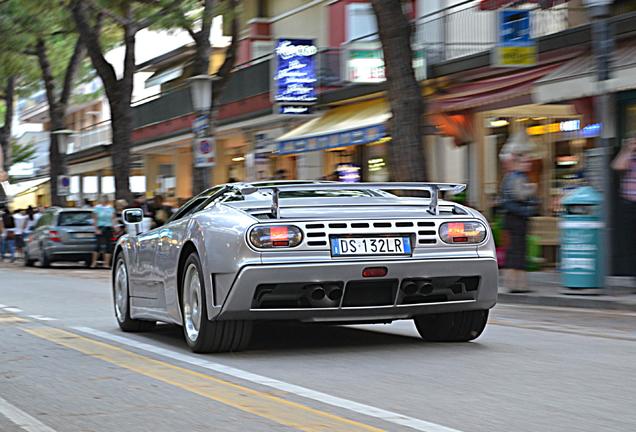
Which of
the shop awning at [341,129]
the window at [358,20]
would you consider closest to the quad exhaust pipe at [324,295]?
the shop awning at [341,129]

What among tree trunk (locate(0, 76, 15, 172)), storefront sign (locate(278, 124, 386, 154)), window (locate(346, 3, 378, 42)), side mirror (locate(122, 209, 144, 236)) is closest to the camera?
side mirror (locate(122, 209, 144, 236))

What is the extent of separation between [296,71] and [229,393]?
2328 centimetres

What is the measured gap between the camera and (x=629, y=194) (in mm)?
14406

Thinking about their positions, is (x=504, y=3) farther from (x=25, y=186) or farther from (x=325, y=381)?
(x=25, y=186)

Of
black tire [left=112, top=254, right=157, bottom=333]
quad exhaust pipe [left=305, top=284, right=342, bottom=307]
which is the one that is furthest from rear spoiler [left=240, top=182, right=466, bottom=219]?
black tire [left=112, top=254, right=157, bottom=333]

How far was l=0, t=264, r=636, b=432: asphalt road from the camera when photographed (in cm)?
575

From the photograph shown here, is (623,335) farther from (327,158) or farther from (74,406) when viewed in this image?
(327,158)

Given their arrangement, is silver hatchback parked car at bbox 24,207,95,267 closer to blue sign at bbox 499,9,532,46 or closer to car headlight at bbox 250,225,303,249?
blue sign at bbox 499,9,532,46

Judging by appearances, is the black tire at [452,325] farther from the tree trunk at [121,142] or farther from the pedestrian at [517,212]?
the tree trunk at [121,142]

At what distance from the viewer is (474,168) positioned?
25.0 meters

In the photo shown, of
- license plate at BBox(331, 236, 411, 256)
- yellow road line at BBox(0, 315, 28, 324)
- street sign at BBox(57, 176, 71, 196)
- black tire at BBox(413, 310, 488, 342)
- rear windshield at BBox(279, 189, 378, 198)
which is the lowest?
yellow road line at BBox(0, 315, 28, 324)

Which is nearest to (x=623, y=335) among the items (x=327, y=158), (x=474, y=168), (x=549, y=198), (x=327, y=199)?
(x=327, y=199)

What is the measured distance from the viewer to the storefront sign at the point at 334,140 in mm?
24438

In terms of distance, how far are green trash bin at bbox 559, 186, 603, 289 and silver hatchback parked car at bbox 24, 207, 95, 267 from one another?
54.8 ft
